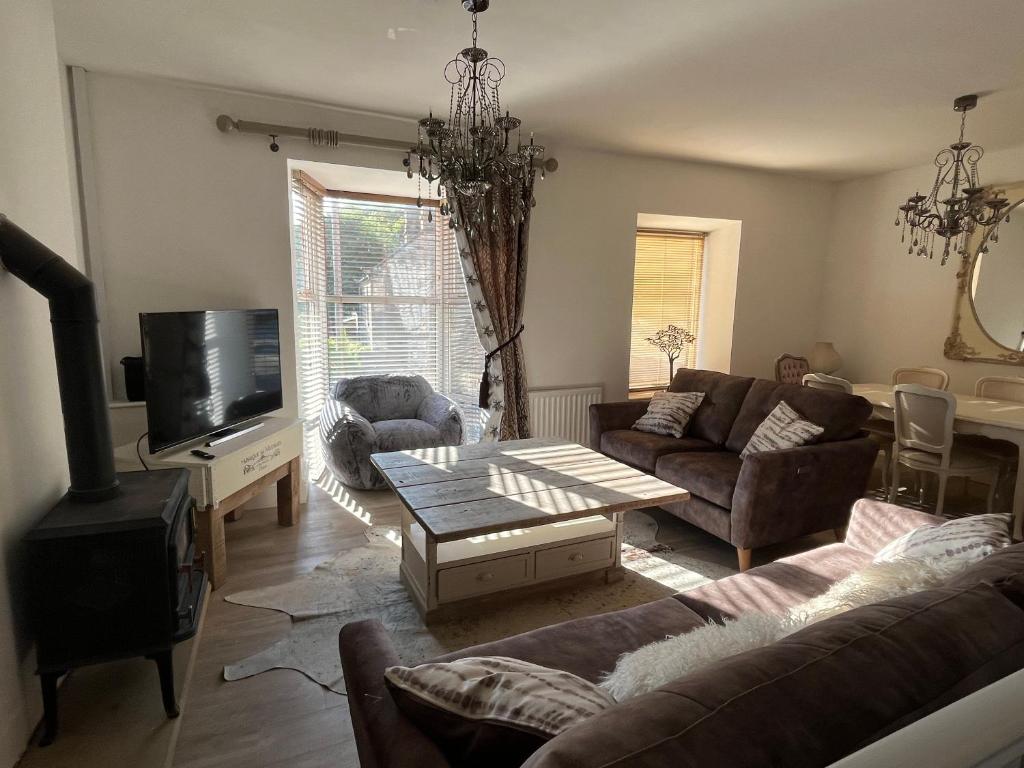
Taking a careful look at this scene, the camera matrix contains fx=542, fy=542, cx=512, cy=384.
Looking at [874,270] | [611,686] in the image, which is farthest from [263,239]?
[874,270]

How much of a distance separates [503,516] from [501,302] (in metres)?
2.23

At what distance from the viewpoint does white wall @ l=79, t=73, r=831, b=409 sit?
312cm

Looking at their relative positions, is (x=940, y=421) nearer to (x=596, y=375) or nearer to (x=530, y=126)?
(x=596, y=375)

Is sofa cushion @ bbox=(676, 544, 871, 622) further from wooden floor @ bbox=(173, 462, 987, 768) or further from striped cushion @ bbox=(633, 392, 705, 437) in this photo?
striped cushion @ bbox=(633, 392, 705, 437)

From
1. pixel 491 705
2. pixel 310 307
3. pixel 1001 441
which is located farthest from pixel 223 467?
pixel 1001 441

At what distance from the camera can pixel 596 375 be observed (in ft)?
15.2

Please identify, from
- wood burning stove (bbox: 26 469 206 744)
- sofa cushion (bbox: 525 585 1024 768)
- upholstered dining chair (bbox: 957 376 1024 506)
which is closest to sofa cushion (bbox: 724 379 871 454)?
upholstered dining chair (bbox: 957 376 1024 506)

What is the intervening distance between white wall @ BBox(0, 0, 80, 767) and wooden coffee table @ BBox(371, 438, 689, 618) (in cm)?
125

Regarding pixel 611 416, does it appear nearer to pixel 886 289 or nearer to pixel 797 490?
pixel 797 490

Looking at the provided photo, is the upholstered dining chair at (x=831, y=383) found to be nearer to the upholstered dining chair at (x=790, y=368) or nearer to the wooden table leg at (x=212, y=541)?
the upholstered dining chair at (x=790, y=368)

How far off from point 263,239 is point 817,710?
3.61 m

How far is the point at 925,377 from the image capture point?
4352 millimetres

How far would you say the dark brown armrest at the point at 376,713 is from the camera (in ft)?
3.01

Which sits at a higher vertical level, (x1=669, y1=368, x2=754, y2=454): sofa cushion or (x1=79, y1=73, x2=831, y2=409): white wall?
(x1=79, y1=73, x2=831, y2=409): white wall
